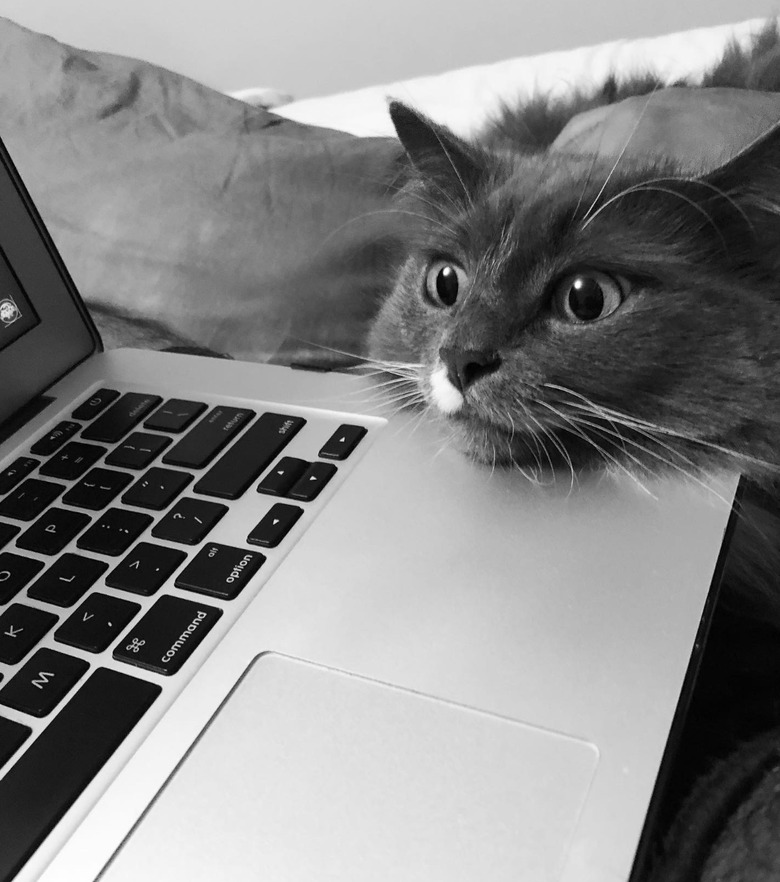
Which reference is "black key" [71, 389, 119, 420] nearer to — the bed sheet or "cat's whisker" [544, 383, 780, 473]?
"cat's whisker" [544, 383, 780, 473]

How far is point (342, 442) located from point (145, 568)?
178mm

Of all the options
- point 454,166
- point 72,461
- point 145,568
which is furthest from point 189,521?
point 454,166

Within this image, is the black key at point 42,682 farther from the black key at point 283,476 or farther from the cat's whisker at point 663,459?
the cat's whisker at point 663,459

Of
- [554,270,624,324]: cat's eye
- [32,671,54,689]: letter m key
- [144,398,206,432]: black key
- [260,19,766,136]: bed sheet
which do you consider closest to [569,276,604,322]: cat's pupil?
[554,270,624,324]: cat's eye

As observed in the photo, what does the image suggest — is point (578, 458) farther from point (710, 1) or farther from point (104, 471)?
point (710, 1)

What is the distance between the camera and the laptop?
1.26ft

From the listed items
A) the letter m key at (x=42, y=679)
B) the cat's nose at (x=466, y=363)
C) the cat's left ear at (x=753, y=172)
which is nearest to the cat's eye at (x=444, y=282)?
the cat's nose at (x=466, y=363)

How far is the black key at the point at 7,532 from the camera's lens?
0.58 meters

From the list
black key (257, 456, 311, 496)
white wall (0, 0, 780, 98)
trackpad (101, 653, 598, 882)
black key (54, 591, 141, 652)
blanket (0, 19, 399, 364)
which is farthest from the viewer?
white wall (0, 0, 780, 98)

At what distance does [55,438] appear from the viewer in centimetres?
68

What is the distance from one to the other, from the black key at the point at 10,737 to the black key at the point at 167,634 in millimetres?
61

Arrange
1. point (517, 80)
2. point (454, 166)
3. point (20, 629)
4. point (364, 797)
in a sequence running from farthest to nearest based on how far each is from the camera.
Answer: point (517, 80), point (454, 166), point (20, 629), point (364, 797)

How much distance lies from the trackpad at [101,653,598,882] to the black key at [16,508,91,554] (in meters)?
0.20

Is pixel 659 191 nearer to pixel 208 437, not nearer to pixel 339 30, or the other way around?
pixel 208 437
